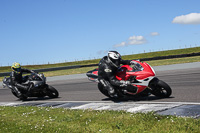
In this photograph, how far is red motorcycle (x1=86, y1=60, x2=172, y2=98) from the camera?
824cm

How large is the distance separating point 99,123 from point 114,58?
326cm

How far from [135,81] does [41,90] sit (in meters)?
4.69

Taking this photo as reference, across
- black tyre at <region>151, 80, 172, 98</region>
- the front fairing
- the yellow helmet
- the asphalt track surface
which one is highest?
the yellow helmet

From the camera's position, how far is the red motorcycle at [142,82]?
8242 millimetres

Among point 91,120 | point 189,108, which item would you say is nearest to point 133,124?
point 91,120

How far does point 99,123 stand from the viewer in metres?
5.74

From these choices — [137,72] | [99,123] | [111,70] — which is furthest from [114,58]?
[99,123]

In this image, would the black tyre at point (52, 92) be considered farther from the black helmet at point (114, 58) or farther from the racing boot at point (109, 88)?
the black helmet at point (114, 58)

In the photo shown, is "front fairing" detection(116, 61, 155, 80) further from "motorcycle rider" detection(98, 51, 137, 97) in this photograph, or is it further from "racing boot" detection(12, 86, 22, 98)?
"racing boot" detection(12, 86, 22, 98)

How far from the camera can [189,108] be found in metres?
6.42

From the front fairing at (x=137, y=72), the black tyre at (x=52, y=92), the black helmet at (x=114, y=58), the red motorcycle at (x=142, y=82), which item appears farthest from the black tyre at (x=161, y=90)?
the black tyre at (x=52, y=92)

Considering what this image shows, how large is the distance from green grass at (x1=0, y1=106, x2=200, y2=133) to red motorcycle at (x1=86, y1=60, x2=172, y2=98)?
6.73ft

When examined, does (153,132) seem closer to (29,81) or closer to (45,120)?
(45,120)

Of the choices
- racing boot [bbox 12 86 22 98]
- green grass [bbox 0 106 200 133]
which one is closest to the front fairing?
green grass [bbox 0 106 200 133]
